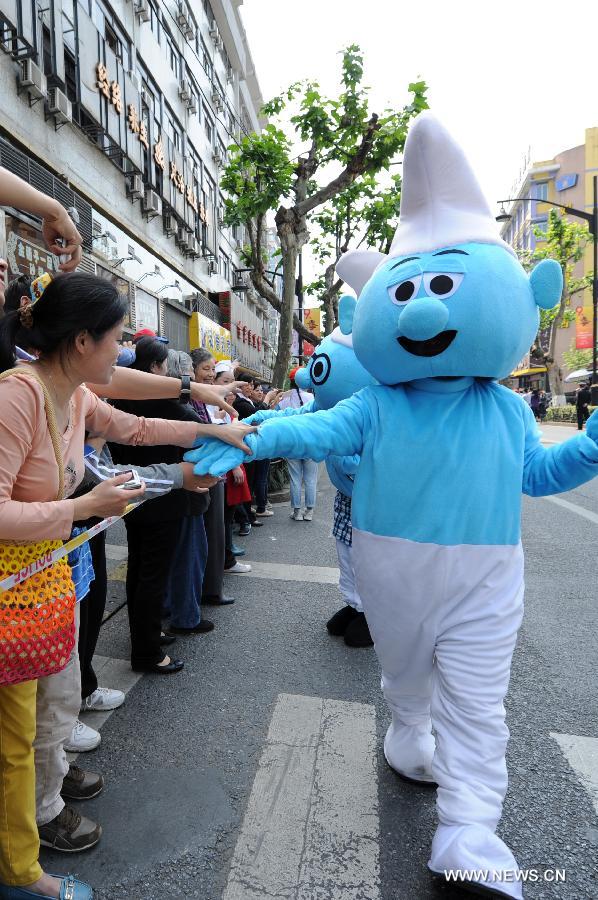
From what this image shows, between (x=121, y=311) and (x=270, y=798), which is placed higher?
(x=121, y=311)

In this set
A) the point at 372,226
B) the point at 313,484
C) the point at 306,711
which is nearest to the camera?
the point at 306,711

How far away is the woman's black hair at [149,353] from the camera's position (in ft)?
10.3

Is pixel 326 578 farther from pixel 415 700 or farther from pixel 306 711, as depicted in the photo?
pixel 415 700

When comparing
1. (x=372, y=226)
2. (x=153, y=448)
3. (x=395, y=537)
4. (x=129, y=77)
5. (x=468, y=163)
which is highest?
(x=129, y=77)

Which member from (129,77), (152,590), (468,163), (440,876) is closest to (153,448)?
(152,590)

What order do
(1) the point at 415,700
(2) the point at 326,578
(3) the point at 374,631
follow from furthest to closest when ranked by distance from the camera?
(2) the point at 326,578
(1) the point at 415,700
(3) the point at 374,631

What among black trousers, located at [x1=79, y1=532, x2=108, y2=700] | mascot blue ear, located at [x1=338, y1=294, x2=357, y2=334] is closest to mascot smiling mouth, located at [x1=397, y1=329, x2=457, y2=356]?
mascot blue ear, located at [x1=338, y1=294, x2=357, y2=334]

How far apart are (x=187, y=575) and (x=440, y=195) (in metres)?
2.60

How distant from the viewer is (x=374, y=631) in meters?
1.96

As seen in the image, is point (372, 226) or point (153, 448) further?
point (372, 226)

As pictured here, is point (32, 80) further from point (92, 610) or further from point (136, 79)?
point (92, 610)

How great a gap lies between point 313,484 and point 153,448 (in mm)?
4241

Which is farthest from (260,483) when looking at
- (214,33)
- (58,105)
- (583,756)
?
(214,33)

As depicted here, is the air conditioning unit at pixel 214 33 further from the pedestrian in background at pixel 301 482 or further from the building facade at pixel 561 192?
the building facade at pixel 561 192
